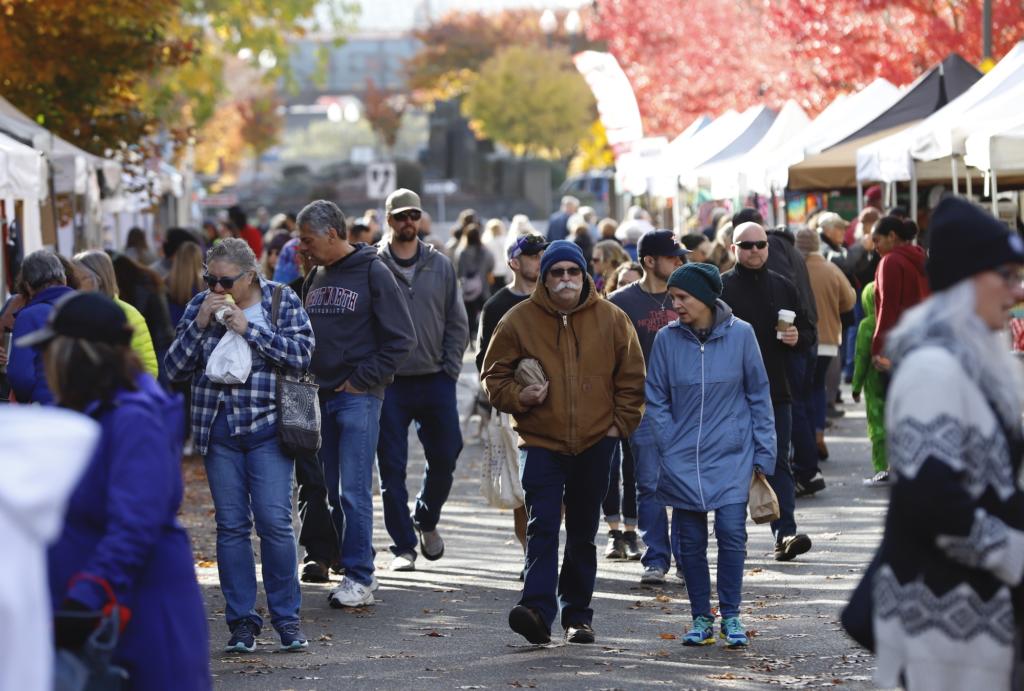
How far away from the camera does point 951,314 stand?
468 cm

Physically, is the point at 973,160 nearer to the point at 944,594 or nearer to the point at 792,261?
the point at 792,261

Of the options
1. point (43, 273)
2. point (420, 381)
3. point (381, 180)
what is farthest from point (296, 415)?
point (381, 180)

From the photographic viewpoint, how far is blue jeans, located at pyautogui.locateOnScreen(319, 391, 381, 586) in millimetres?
9828

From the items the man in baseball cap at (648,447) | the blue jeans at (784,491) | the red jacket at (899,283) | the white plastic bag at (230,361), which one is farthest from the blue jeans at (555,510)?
the red jacket at (899,283)

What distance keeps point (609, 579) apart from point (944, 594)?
6270 mm

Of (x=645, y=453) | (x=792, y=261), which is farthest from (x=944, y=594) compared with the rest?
(x=792, y=261)

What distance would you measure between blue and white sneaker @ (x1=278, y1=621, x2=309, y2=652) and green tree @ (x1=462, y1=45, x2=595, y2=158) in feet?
213

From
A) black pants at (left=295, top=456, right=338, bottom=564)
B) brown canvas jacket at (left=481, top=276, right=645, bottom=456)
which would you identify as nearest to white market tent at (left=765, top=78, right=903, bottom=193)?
black pants at (left=295, top=456, right=338, bottom=564)

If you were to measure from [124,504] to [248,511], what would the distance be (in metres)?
3.67

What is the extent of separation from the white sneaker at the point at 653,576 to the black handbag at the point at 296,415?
2.69 meters

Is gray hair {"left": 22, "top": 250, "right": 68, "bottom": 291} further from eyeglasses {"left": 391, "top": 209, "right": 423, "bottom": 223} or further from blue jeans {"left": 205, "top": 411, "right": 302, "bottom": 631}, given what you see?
eyeglasses {"left": 391, "top": 209, "right": 423, "bottom": 223}

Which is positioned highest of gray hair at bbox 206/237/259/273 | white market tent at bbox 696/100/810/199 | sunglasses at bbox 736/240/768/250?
white market tent at bbox 696/100/810/199

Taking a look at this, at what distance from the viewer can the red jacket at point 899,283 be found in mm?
12984

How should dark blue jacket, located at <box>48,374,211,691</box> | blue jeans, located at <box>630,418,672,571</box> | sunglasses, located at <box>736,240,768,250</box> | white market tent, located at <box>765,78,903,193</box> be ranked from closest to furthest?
dark blue jacket, located at <box>48,374,211,691</box> < blue jeans, located at <box>630,418,672,571</box> < sunglasses, located at <box>736,240,768,250</box> < white market tent, located at <box>765,78,903,193</box>
